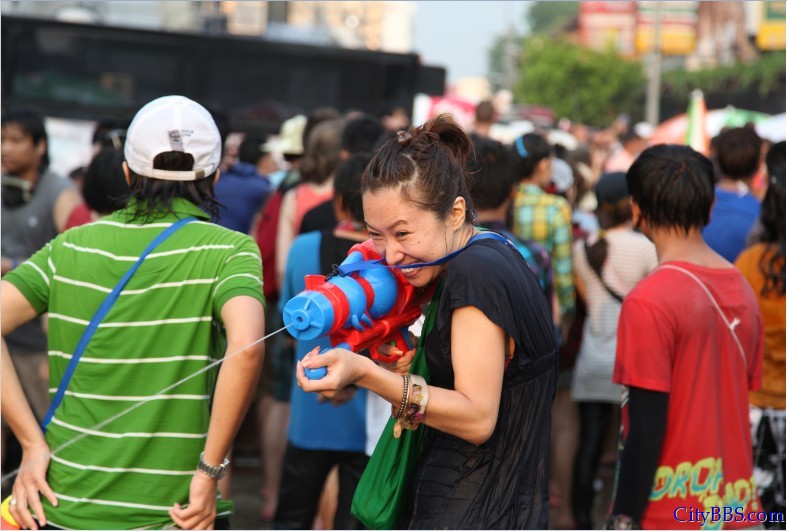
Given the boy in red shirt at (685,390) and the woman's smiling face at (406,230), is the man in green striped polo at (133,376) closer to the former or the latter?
the woman's smiling face at (406,230)

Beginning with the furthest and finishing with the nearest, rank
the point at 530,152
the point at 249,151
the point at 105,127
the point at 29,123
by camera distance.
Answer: the point at 105,127, the point at 249,151, the point at 530,152, the point at 29,123

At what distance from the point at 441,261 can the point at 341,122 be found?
333 cm

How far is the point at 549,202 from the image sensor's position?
18.2ft

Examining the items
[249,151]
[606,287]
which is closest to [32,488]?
[606,287]

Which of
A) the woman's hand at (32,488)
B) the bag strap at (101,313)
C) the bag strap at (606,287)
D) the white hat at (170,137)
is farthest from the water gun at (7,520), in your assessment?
the bag strap at (606,287)

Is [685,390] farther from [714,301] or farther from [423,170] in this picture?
[423,170]

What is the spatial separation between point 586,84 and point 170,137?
51.7 metres

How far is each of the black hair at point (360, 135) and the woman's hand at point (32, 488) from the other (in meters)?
2.72

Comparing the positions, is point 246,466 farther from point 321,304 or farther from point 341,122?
point 321,304

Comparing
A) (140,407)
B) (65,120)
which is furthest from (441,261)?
(65,120)

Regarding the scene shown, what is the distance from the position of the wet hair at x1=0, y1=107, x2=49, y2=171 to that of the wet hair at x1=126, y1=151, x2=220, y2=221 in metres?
2.67

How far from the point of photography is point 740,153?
5.48 meters

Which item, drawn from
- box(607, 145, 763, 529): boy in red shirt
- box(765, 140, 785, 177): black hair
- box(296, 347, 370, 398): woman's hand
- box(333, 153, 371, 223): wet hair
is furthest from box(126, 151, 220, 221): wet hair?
box(765, 140, 785, 177): black hair

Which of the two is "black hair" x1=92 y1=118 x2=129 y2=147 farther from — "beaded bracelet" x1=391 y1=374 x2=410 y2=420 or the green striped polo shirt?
"beaded bracelet" x1=391 y1=374 x2=410 y2=420
